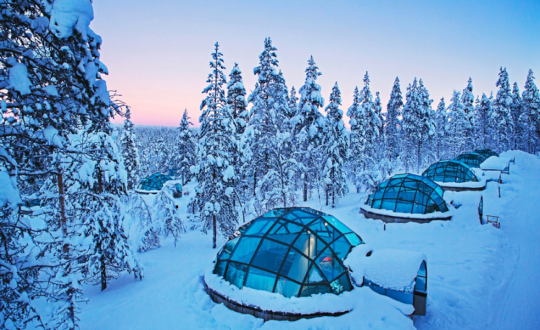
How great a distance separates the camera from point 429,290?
343 inches

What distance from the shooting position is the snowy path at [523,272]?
24.1ft

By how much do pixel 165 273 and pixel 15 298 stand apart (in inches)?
337

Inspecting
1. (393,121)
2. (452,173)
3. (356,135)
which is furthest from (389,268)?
(393,121)

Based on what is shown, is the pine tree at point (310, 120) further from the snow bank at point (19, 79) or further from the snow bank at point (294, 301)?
the snow bank at point (19, 79)

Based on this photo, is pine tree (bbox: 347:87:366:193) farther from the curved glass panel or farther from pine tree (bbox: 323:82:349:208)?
the curved glass panel

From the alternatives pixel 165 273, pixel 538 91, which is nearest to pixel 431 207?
pixel 165 273

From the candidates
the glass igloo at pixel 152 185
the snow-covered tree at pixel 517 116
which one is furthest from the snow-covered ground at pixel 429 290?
the snow-covered tree at pixel 517 116

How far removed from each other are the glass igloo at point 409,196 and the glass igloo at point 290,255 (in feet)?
30.3

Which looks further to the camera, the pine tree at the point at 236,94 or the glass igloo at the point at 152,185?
the glass igloo at the point at 152,185

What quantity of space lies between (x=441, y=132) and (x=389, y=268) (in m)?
63.0

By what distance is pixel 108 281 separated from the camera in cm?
1146

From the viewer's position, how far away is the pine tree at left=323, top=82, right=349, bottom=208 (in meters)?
25.0

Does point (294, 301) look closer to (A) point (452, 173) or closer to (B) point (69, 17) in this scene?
(B) point (69, 17)

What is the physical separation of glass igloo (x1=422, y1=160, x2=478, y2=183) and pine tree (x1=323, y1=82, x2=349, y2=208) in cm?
1035
